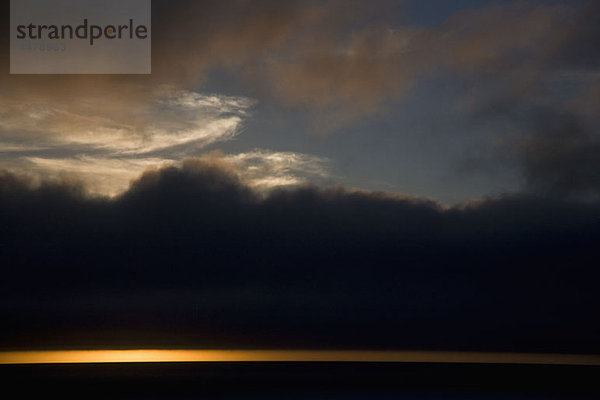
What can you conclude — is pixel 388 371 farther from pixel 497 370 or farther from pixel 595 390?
pixel 595 390

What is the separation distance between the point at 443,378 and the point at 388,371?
1769 millimetres

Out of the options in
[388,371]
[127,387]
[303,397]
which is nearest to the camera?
[303,397]

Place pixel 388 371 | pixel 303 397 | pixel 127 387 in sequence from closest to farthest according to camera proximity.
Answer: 1. pixel 303 397
2. pixel 127 387
3. pixel 388 371

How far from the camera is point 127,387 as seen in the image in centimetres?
1944

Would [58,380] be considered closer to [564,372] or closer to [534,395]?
[534,395]

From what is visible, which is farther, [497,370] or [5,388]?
[497,370]

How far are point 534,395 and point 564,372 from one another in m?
2.04

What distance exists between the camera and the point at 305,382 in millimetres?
19906

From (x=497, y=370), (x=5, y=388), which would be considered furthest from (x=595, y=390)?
(x=5, y=388)

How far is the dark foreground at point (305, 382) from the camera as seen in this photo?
19.0 metres

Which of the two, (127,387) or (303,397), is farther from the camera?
(127,387)

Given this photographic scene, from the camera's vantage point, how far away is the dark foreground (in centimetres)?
1898

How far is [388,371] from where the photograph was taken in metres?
20.7

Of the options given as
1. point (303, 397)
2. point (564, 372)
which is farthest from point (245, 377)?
point (564, 372)
